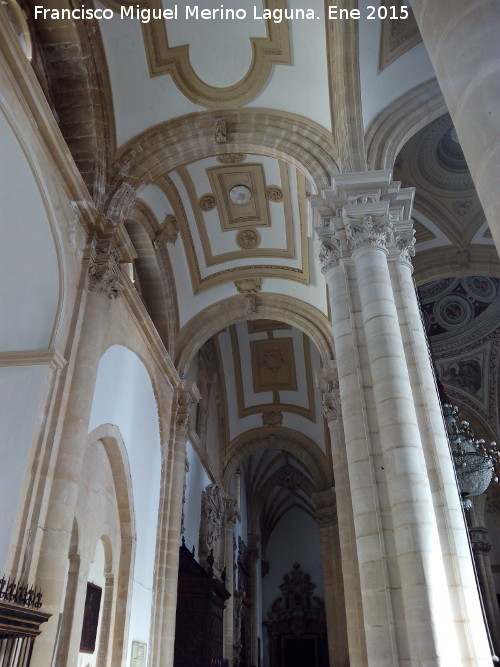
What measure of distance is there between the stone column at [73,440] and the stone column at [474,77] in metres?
5.10

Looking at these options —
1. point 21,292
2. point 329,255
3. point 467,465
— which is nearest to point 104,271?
point 21,292

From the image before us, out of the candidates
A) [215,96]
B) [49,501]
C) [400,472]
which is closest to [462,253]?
[215,96]

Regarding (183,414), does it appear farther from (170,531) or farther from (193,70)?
(193,70)

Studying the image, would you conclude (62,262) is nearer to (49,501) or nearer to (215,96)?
(49,501)

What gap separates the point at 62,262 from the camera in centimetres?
662

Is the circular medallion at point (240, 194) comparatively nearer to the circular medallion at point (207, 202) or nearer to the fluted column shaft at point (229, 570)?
the circular medallion at point (207, 202)

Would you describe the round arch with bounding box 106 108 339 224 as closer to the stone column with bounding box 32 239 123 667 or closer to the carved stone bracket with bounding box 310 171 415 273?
the stone column with bounding box 32 239 123 667

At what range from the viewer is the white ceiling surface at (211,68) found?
7652 millimetres

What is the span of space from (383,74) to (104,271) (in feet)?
15.0

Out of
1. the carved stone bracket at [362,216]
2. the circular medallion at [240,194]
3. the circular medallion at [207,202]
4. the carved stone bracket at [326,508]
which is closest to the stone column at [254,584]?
the carved stone bracket at [326,508]

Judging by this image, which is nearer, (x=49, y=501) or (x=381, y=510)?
(x=381, y=510)

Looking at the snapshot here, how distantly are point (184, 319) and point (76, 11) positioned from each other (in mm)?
5904

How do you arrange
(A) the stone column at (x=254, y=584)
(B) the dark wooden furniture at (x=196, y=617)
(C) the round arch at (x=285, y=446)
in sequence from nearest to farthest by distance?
1. (B) the dark wooden furniture at (x=196, y=617)
2. (C) the round arch at (x=285, y=446)
3. (A) the stone column at (x=254, y=584)

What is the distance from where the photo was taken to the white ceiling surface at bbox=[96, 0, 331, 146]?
7652 mm
